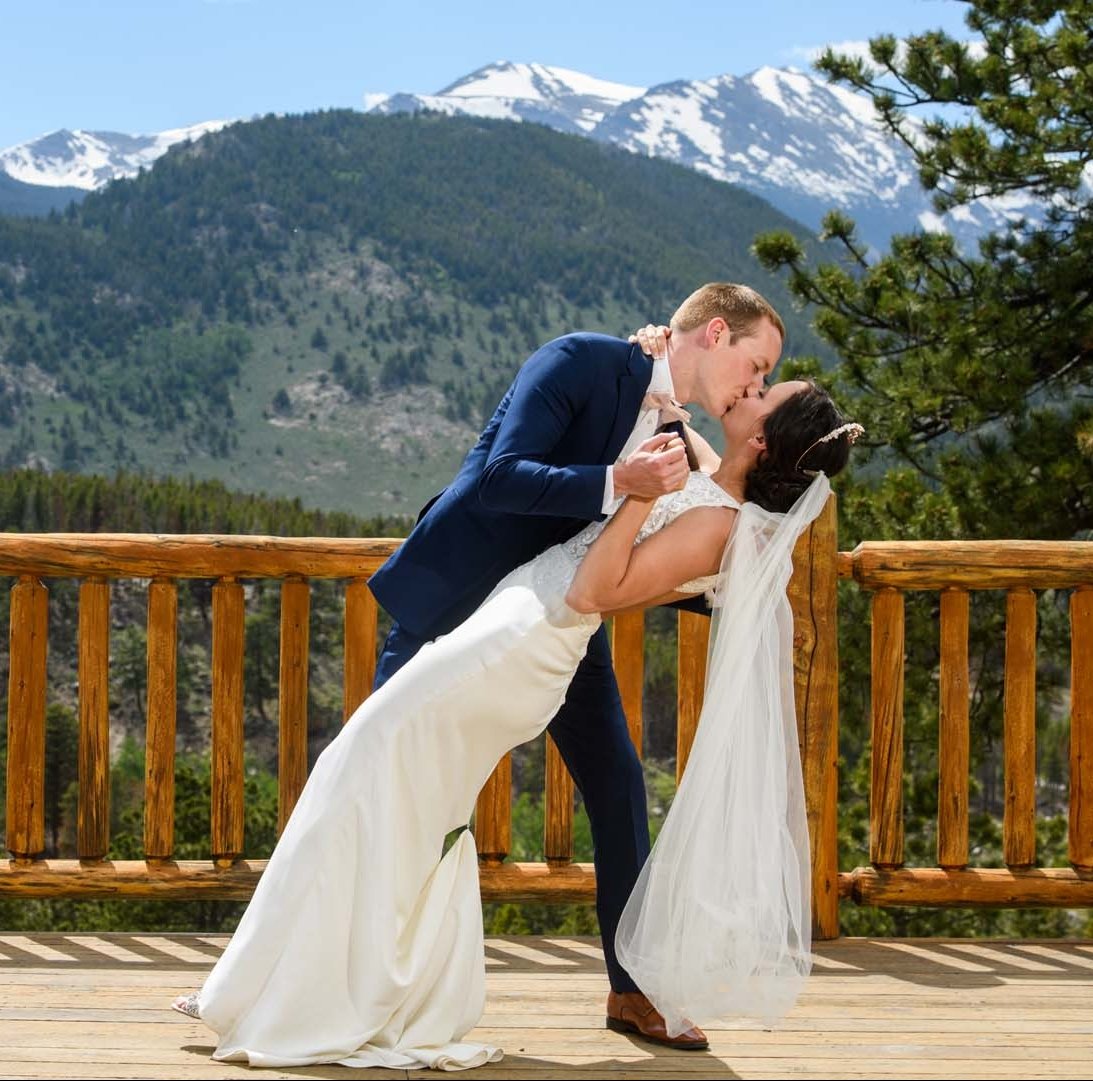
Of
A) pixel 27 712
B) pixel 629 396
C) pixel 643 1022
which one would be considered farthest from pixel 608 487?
pixel 27 712

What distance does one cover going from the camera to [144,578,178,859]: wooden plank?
11.7 feet

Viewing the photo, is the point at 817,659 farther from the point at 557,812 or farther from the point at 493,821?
the point at 493,821

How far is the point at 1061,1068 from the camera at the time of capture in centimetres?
257

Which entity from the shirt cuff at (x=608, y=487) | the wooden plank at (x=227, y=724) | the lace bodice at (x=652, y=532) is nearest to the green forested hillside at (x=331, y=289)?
the wooden plank at (x=227, y=724)

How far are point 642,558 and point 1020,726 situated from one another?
149 centimetres

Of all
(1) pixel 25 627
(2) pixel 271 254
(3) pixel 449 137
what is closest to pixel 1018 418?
(1) pixel 25 627

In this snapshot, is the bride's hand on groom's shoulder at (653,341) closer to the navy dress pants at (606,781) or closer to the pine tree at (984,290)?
the navy dress pants at (606,781)

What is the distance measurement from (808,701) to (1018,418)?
8.31 m

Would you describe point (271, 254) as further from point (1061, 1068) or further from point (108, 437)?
point (1061, 1068)

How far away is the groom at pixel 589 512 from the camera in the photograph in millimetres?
2553

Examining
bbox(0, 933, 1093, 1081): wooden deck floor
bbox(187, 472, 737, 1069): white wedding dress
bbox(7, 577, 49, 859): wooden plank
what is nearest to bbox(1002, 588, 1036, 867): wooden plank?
bbox(0, 933, 1093, 1081): wooden deck floor

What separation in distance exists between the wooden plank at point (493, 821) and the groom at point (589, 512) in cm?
80

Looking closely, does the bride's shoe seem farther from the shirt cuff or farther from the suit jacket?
the shirt cuff

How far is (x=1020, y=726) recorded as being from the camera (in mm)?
3592
